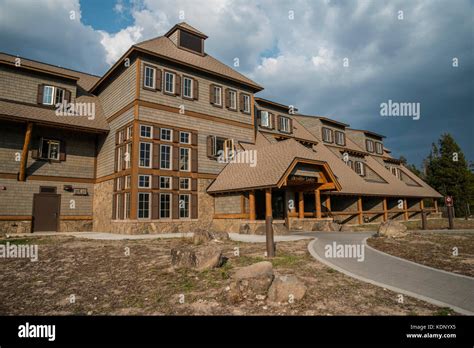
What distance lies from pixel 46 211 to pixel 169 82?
11.9 metres

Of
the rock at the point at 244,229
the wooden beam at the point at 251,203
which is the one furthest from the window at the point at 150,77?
the rock at the point at 244,229

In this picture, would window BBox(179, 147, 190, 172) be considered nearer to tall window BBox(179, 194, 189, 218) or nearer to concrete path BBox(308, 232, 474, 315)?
tall window BBox(179, 194, 189, 218)

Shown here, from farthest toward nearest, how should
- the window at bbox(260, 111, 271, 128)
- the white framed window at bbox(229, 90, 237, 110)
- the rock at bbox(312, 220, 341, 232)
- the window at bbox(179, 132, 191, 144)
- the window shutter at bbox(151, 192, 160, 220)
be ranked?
the window at bbox(260, 111, 271, 128) → the white framed window at bbox(229, 90, 237, 110) → the window at bbox(179, 132, 191, 144) → the rock at bbox(312, 220, 341, 232) → the window shutter at bbox(151, 192, 160, 220)

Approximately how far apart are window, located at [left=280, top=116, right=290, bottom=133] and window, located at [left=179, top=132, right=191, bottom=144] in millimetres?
11479

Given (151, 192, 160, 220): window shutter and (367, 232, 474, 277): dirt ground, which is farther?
(151, 192, 160, 220): window shutter

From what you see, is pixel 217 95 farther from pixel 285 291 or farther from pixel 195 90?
pixel 285 291

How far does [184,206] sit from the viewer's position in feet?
64.0

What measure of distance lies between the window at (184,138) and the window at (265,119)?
8.98 m

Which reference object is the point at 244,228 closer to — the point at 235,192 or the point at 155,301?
the point at 235,192

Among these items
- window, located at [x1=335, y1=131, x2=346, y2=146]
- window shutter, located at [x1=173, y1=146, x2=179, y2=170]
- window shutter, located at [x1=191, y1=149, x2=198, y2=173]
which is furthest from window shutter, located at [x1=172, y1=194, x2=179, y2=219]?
window, located at [x1=335, y1=131, x2=346, y2=146]

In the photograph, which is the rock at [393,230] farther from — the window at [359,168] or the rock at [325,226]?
the window at [359,168]

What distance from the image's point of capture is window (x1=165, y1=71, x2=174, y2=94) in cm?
1981

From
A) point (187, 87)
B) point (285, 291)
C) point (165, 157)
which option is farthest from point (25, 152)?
point (285, 291)

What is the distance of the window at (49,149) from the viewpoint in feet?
64.0
